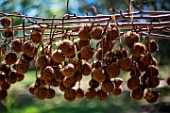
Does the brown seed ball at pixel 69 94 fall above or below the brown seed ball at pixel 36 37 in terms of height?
below

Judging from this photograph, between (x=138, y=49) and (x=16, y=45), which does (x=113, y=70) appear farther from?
(x=16, y=45)

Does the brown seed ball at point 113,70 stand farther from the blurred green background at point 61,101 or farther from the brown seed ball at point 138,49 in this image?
the blurred green background at point 61,101

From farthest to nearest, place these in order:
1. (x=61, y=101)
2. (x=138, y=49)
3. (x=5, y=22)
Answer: (x=61, y=101) → (x=5, y=22) → (x=138, y=49)

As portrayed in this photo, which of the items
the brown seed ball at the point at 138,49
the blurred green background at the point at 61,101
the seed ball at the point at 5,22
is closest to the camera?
the brown seed ball at the point at 138,49

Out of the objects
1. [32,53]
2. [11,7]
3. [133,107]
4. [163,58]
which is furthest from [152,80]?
[133,107]

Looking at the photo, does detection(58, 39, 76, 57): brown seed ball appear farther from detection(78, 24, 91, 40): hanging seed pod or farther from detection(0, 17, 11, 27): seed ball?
detection(0, 17, 11, 27): seed ball

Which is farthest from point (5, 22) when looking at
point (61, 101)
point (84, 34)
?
point (61, 101)

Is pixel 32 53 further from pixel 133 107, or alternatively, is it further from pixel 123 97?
pixel 133 107

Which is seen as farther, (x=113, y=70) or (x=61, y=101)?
Result: (x=61, y=101)

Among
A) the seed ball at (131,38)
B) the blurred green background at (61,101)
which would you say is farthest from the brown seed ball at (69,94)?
the blurred green background at (61,101)
